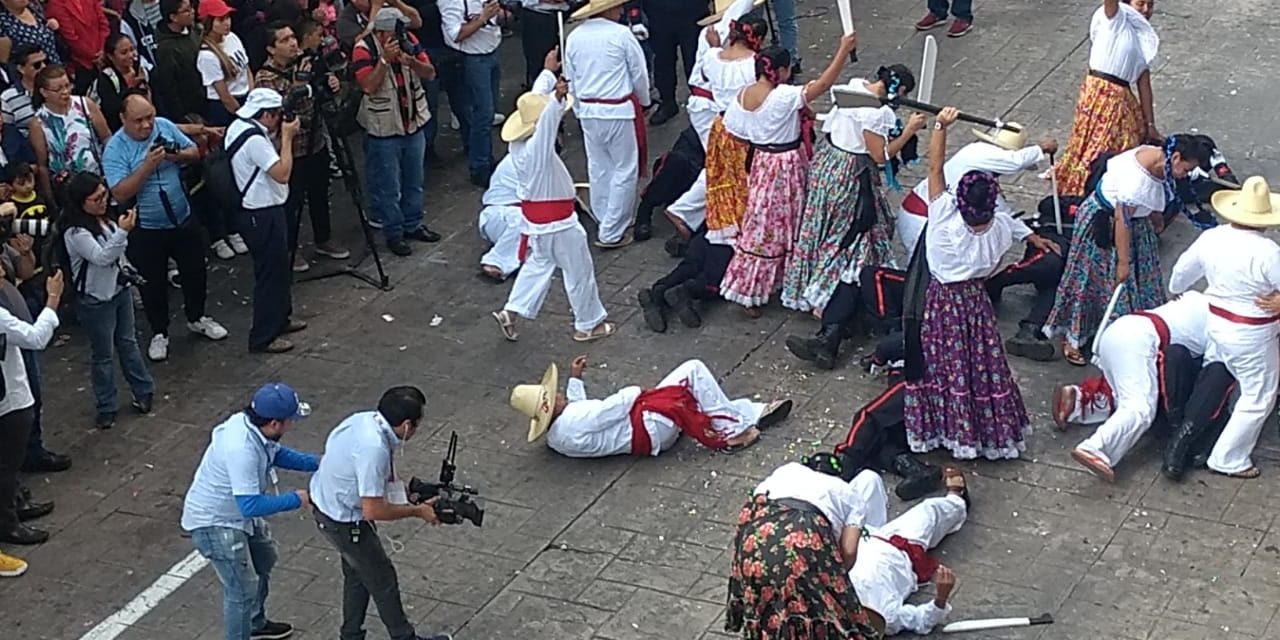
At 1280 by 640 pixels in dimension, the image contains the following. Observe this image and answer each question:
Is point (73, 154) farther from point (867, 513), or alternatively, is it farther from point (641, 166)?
point (867, 513)

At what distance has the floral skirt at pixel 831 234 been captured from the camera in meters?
10.7

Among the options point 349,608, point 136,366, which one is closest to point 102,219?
point 136,366

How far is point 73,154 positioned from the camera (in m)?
10.8

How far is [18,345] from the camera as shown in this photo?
29.9 feet

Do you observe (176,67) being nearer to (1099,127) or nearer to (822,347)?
(822,347)

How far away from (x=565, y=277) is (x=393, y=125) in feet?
6.04

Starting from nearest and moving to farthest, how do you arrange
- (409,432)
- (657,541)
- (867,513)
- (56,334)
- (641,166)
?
1. (409,432)
2. (867,513)
3. (657,541)
4. (56,334)
5. (641,166)

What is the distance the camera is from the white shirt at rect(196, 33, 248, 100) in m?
11.8

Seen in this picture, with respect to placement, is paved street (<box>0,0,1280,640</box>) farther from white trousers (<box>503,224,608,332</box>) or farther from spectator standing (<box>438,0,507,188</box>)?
spectator standing (<box>438,0,507,188</box>)

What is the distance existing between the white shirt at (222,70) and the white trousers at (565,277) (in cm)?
236

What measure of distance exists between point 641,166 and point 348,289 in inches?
80.3

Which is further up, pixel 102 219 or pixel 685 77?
pixel 102 219

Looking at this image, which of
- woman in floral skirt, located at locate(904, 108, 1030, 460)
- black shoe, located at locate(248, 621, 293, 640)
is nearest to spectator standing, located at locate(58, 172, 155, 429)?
black shoe, located at locate(248, 621, 293, 640)

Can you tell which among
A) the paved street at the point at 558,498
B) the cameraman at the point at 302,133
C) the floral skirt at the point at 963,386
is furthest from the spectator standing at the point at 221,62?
the floral skirt at the point at 963,386
